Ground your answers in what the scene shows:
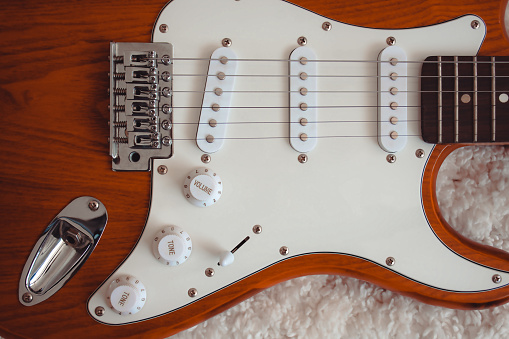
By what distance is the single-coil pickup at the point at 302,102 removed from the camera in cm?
72

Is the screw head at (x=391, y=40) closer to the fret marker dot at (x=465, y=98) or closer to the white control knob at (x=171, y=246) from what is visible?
the fret marker dot at (x=465, y=98)

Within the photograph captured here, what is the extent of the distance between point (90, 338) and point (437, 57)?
28.5 inches

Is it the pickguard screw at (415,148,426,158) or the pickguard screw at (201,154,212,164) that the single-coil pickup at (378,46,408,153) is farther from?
the pickguard screw at (201,154,212,164)

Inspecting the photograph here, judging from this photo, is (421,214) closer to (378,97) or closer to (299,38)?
(378,97)

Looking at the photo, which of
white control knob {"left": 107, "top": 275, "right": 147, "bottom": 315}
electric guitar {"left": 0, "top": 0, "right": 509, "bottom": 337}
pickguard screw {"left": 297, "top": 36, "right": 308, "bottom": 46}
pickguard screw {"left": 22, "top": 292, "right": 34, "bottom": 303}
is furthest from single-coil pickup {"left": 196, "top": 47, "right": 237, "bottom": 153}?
pickguard screw {"left": 22, "top": 292, "right": 34, "bottom": 303}

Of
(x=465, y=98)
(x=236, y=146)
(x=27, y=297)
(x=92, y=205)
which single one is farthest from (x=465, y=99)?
(x=27, y=297)

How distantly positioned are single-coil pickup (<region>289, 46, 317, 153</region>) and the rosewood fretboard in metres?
0.19

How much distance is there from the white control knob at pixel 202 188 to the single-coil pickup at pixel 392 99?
0.28 meters

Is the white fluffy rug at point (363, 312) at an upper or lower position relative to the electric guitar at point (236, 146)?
lower

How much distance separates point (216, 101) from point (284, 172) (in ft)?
0.52

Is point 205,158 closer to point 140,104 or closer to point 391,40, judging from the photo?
point 140,104

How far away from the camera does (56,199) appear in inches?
27.1

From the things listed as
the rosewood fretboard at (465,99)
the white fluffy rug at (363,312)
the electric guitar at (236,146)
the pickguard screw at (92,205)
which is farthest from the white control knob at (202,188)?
the rosewood fretboard at (465,99)

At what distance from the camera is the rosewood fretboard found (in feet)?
2.42
